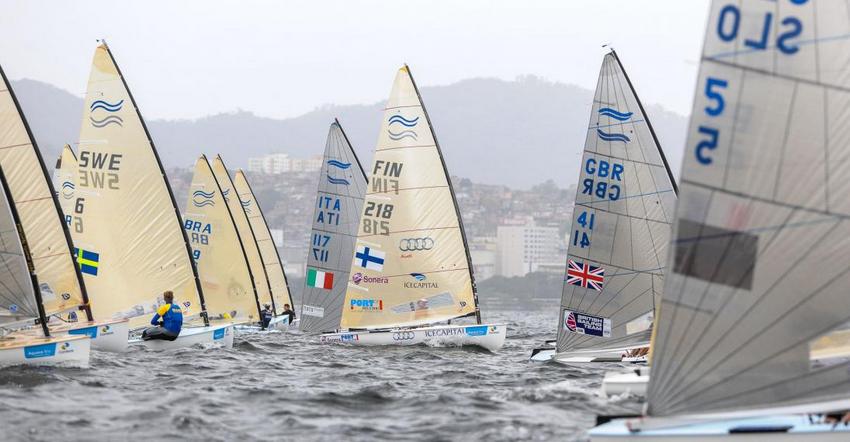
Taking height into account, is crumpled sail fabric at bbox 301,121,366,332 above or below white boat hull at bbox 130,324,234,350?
above

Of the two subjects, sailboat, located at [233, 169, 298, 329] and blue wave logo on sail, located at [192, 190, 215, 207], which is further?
sailboat, located at [233, 169, 298, 329]

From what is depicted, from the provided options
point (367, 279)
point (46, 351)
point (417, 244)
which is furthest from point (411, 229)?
point (46, 351)

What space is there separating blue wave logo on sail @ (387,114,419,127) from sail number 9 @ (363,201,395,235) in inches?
62.5

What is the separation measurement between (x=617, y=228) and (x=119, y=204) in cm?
1013

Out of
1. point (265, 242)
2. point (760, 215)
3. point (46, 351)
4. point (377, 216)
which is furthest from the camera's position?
point (265, 242)

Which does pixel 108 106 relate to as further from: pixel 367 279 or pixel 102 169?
pixel 367 279

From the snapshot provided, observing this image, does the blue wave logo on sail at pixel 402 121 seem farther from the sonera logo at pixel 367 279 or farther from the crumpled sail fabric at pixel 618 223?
the crumpled sail fabric at pixel 618 223

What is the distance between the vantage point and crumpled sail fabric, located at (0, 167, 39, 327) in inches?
604

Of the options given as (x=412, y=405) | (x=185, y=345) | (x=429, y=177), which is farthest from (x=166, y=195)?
(x=412, y=405)

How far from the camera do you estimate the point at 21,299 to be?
15492 millimetres

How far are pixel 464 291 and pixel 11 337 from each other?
9.22m

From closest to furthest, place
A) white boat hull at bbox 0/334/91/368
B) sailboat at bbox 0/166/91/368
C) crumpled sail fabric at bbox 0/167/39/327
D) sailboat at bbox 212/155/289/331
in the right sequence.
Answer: white boat hull at bbox 0/334/91/368, sailboat at bbox 0/166/91/368, crumpled sail fabric at bbox 0/167/39/327, sailboat at bbox 212/155/289/331

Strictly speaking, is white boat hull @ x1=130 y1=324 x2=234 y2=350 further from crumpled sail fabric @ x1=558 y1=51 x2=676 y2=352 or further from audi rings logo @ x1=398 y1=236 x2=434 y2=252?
crumpled sail fabric @ x1=558 y1=51 x2=676 y2=352

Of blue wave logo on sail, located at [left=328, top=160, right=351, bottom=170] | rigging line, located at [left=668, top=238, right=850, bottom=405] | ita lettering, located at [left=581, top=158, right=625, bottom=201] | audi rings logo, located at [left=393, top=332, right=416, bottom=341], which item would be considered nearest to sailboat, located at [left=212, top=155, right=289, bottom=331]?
blue wave logo on sail, located at [left=328, top=160, right=351, bottom=170]
